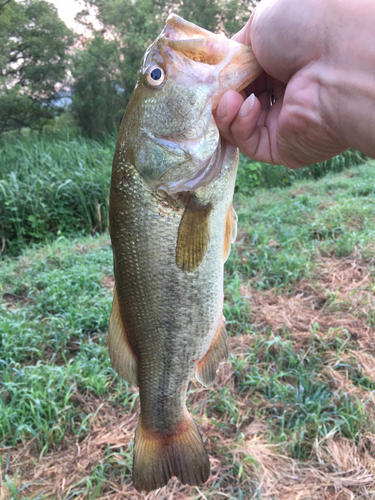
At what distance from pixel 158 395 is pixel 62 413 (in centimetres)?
122

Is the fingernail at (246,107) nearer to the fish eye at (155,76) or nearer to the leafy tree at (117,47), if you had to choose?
the fish eye at (155,76)

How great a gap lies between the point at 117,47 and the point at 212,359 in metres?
9.56

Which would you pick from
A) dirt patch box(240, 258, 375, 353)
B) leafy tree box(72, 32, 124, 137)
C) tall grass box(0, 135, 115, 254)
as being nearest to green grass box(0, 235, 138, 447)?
dirt patch box(240, 258, 375, 353)

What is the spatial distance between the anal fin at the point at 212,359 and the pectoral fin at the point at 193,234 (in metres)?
0.42

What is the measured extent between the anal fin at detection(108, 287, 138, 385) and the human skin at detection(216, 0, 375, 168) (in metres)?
0.88

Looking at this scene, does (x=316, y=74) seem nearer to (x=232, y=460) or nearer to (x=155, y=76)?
(x=155, y=76)

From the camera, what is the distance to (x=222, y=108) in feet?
4.40

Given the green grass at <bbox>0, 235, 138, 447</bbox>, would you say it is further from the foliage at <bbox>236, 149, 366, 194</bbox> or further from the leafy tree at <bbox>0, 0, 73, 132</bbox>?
the leafy tree at <bbox>0, 0, 73, 132</bbox>

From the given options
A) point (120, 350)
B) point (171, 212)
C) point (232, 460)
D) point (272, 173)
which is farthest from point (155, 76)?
point (272, 173)

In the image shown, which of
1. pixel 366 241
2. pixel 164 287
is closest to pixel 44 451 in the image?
pixel 164 287

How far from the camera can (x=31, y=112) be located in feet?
29.8

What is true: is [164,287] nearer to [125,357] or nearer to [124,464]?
[125,357]

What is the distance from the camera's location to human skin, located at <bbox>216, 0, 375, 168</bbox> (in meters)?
1.17

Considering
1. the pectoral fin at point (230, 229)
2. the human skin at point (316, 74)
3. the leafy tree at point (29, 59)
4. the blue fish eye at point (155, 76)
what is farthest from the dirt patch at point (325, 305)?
the leafy tree at point (29, 59)
